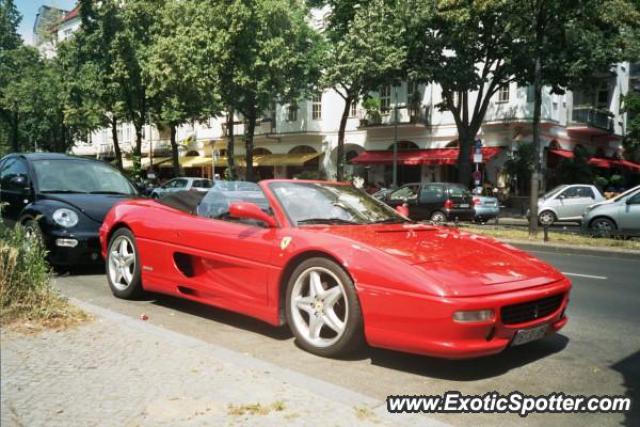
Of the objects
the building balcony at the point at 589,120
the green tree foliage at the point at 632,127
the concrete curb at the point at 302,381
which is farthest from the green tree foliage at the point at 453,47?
the concrete curb at the point at 302,381

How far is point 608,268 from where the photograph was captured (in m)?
10.3

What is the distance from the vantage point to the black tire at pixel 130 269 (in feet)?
20.3

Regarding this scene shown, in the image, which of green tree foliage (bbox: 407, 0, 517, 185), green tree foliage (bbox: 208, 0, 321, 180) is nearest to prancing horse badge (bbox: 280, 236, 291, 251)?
green tree foliage (bbox: 407, 0, 517, 185)

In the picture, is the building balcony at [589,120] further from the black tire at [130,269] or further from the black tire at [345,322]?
the black tire at [345,322]

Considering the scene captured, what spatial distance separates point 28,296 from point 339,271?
250 cm

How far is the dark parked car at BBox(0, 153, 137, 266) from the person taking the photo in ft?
24.5

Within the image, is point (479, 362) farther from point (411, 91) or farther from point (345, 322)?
point (411, 91)


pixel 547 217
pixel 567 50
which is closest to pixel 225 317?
pixel 547 217

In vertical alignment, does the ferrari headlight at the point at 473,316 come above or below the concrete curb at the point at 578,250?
above

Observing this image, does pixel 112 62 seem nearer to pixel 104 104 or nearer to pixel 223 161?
pixel 104 104

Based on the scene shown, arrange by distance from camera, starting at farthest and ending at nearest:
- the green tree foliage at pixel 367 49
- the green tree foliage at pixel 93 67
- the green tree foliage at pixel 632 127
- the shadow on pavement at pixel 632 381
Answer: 1. the green tree foliage at pixel 632 127
2. the green tree foliage at pixel 93 67
3. the green tree foliage at pixel 367 49
4. the shadow on pavement at pixel 632 381

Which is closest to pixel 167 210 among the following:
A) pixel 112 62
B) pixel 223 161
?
pixel 112 62

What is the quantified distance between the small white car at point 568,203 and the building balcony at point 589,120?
12.9 m

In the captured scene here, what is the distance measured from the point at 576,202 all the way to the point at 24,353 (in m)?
22.0
